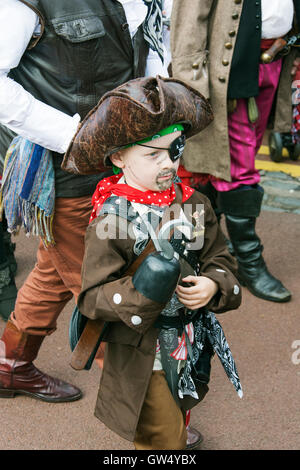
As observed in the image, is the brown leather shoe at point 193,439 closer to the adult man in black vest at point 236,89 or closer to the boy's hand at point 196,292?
the boy's hand at point 196,292

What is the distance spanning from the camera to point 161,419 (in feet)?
7.60

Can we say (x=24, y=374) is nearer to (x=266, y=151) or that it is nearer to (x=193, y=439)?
(x=193, y=439)

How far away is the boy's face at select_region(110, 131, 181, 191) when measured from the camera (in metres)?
2.05

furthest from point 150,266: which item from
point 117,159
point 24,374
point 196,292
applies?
point 24,374

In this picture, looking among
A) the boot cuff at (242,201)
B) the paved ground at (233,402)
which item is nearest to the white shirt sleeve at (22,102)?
the paved ground at (233,402)

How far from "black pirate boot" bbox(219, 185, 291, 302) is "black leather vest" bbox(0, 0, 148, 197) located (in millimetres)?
1528

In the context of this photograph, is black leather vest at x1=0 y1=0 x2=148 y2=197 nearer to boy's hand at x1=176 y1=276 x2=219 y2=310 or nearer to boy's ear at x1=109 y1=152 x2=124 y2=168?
boy's ear at x1=109 y1=152 x2=124 y2=168

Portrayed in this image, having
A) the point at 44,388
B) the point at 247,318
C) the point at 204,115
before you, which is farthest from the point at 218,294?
the point at 247,318

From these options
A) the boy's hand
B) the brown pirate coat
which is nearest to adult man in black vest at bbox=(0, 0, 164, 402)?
the brown pirate coat

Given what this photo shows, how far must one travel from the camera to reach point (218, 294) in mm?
2197

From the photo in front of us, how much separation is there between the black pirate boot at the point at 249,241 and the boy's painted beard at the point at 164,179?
181cm

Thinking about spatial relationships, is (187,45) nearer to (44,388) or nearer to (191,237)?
(191,237)

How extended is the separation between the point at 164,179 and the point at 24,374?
145cm

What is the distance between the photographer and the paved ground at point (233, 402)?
9.45 ft
